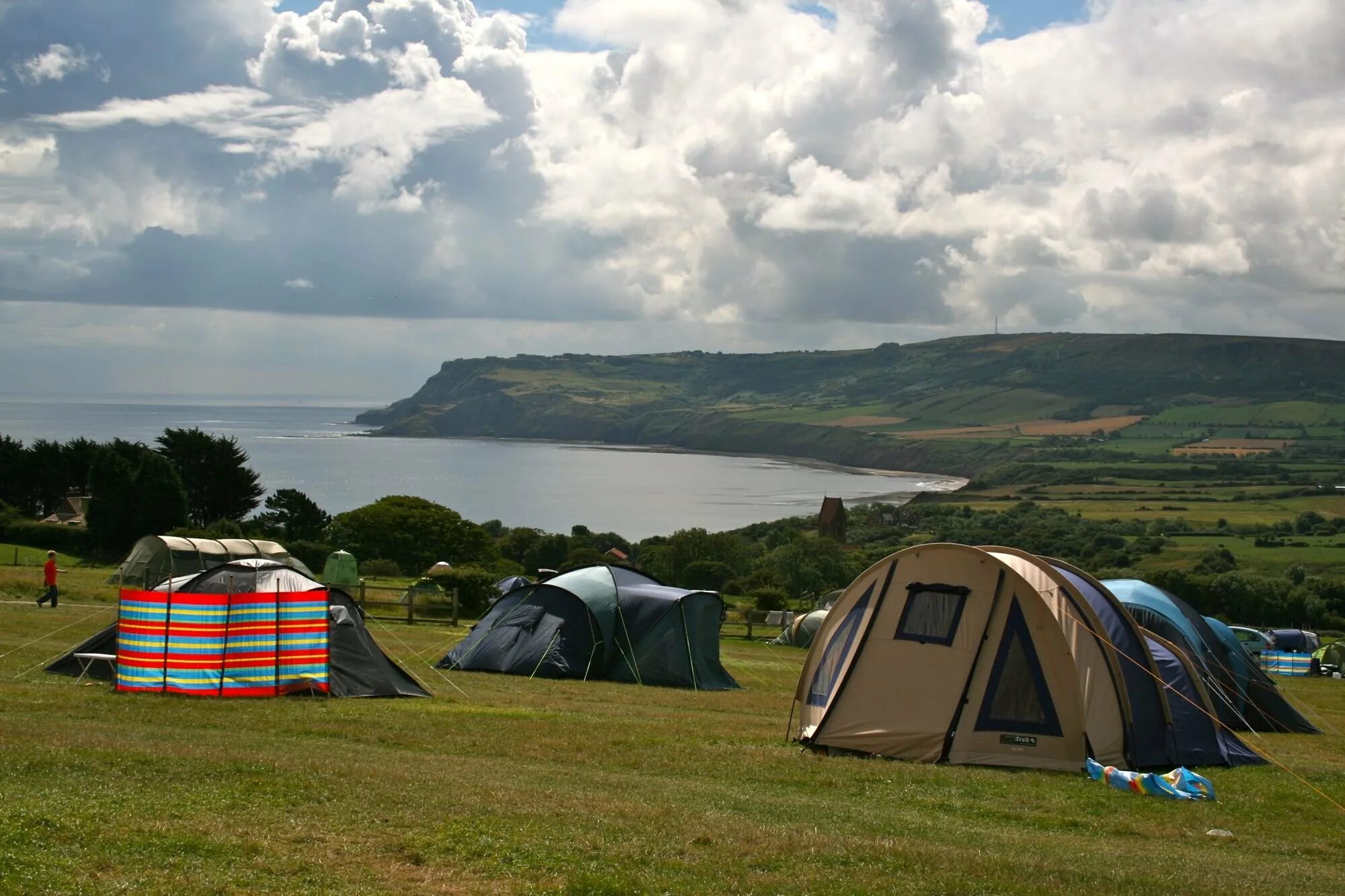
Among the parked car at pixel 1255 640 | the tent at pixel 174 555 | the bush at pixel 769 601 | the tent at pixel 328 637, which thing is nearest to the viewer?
the tent at pixel 328 637

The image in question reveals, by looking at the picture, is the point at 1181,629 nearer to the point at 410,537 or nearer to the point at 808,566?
the point at 410,537

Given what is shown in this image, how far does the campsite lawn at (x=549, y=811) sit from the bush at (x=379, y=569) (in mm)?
34909

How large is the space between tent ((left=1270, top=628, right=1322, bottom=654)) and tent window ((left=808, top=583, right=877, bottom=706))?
31543 mm

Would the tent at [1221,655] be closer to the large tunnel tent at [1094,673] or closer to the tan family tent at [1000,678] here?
the tan family tent at [1000,678]

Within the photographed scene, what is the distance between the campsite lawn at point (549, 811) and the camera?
7.14 m

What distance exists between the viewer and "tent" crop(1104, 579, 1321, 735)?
18812 millimetres

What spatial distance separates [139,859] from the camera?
22.7ft

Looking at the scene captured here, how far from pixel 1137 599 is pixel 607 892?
14116mm

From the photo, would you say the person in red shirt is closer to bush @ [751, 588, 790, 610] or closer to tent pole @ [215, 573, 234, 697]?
tent pole @ [215, 573, 234, 697]

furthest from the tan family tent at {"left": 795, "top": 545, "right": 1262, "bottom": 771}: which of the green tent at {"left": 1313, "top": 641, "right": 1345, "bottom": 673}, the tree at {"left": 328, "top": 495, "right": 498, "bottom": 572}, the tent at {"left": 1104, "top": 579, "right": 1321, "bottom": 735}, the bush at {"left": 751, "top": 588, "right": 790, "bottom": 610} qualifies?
the tree at {"left": 328, "top": 495, "right": 498, "bottom": 572}

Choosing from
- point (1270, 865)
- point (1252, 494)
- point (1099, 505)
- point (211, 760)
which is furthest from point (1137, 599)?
point (1252, 494)

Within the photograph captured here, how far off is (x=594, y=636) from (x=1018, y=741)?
1041cm

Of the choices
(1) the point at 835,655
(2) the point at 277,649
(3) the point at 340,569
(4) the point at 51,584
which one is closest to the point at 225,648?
(2) the point at 277,649

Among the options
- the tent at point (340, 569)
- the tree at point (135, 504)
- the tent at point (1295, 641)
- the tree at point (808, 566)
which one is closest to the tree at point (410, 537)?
the tree at point (135, 504)
